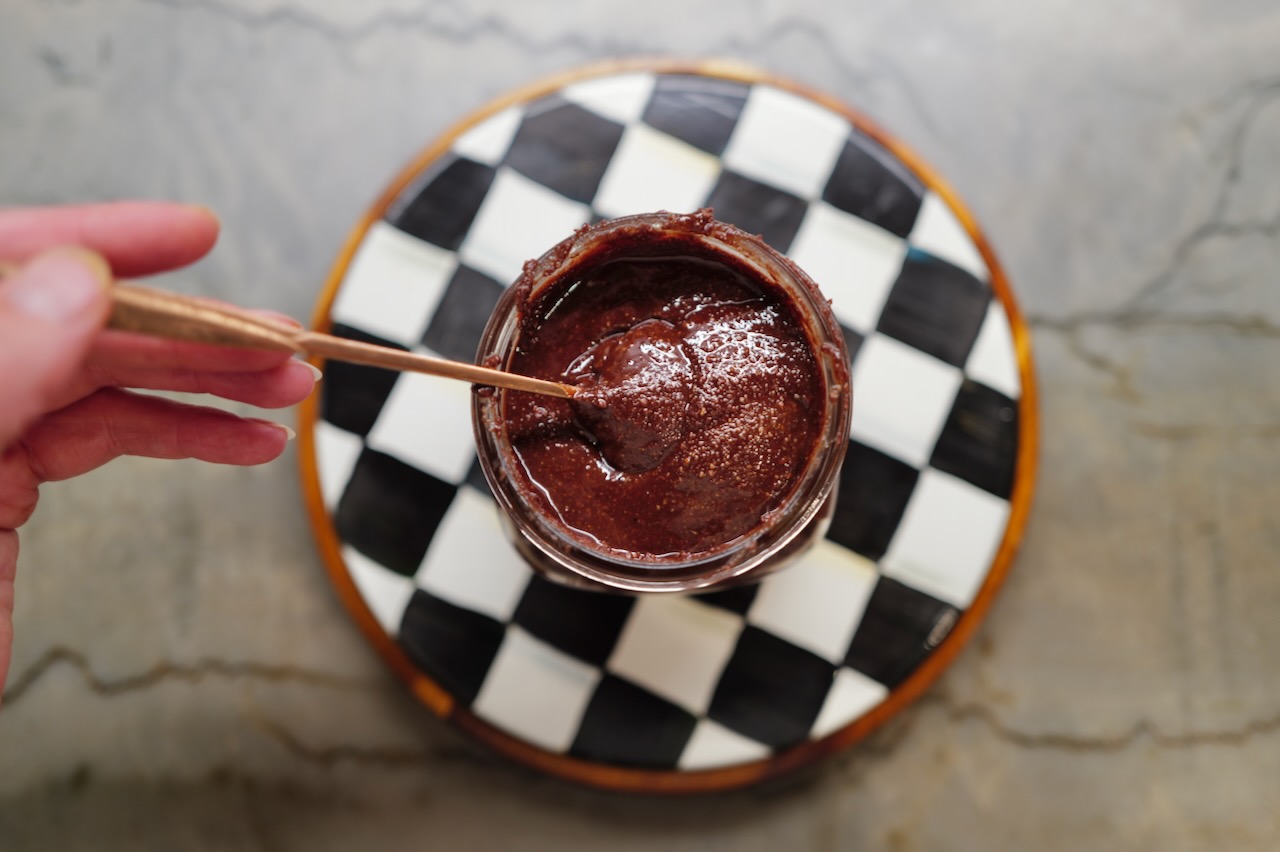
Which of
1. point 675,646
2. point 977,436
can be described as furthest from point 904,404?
point 675,646

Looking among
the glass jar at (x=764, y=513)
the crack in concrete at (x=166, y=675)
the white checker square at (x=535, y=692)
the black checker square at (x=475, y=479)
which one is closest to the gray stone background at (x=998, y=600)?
the crack in concrete at (x=166, y=675)

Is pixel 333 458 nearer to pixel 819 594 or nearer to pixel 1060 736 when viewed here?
pixel 819 594

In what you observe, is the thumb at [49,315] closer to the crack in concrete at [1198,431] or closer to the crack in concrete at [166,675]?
the crack in concrete at [166,675]

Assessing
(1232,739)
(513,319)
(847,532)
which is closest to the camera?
(513,319)

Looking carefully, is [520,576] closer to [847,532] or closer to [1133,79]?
[847,532]

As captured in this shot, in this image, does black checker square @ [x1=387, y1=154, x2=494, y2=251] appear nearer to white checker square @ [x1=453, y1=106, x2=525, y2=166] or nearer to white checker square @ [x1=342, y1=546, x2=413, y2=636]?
white checker square @ [x1=453, y1=106, x2=525, y2=166]

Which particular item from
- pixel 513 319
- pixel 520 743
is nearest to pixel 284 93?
pixel 513 319
